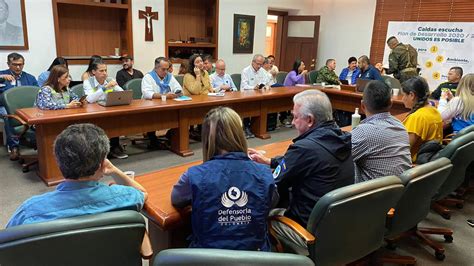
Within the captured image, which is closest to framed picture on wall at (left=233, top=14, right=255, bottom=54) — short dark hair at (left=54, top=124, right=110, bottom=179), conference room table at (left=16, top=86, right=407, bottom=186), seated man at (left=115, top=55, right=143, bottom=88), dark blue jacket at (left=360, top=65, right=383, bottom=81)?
conference room table at (left=16, top=86, right=407, bottom=186)

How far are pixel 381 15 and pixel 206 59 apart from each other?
4.36m

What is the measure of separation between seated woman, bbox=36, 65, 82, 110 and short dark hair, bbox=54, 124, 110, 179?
2.58 meters

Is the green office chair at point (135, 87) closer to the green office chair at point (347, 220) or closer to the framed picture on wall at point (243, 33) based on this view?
the framed picture on wall at point (243, 33)

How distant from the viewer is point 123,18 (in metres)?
6.31

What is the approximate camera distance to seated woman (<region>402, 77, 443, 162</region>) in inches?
107

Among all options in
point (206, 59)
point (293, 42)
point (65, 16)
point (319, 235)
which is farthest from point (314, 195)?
point (293, 42)

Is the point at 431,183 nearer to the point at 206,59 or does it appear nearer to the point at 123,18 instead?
the point at 206,59

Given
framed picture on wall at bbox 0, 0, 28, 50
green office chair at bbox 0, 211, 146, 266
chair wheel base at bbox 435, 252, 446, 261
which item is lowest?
chair wheel base at bbox 435, 252, 446, 261

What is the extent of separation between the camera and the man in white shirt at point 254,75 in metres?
5.87

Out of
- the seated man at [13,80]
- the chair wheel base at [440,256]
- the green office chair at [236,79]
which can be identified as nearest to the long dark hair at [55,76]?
the seated man at [13,80]

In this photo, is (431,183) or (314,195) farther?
(431,183)

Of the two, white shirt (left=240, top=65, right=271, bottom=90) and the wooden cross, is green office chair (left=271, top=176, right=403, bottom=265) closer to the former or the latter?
white shirt (left=240, top=65, right=271, bottom=90)

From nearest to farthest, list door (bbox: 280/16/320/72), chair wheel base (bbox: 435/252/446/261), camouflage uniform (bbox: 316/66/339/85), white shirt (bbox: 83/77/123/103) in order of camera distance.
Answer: chair wheel base (bbox: 435/252/446/261)
white shirt (bbox: 83/77/123/103)
camouflage uniform (bbox: 316/66/339/85)
door (bbox: 280/16/320/72)

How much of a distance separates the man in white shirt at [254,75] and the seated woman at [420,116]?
10.6ft
